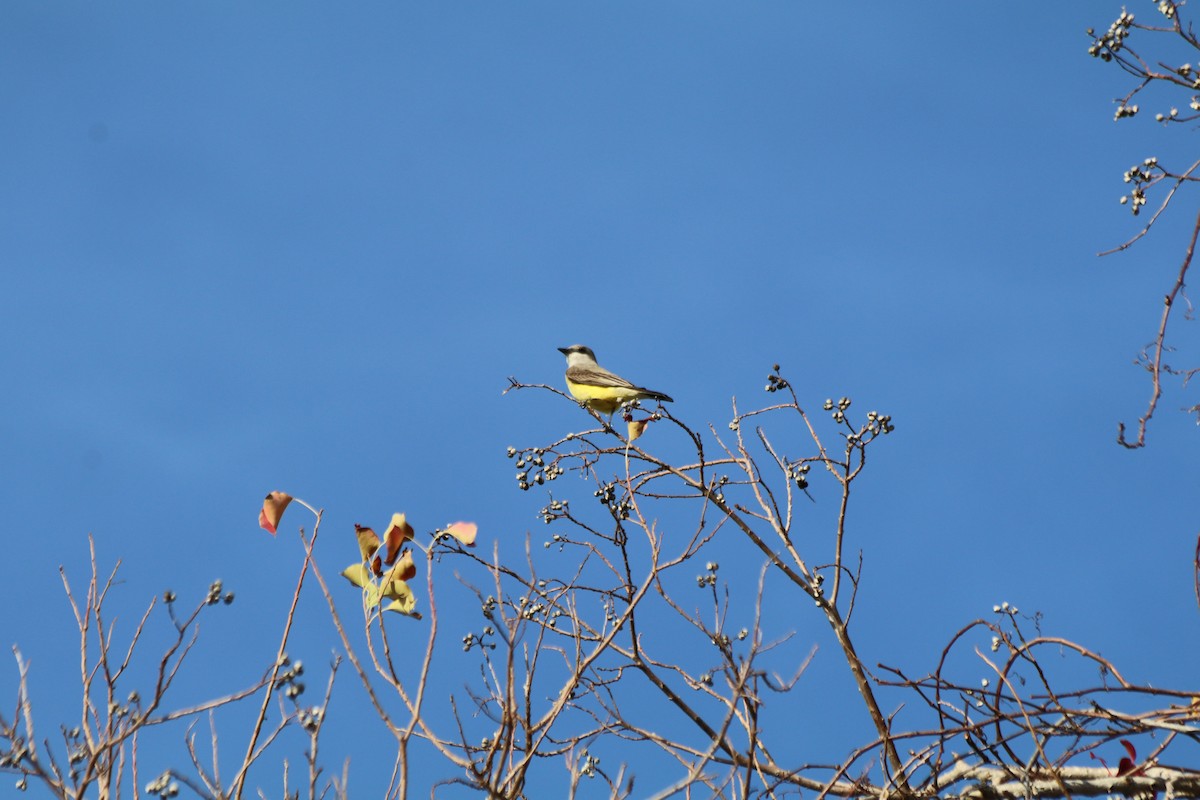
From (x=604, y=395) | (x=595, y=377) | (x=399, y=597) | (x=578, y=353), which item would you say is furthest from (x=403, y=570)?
(x=578, y=353)

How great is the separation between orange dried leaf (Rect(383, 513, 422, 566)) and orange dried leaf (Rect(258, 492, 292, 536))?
0.39m

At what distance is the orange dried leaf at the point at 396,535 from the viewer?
3879 mm

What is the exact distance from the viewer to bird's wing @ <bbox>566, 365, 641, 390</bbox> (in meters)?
10.6

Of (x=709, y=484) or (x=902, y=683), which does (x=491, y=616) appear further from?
(x=902, y=683)

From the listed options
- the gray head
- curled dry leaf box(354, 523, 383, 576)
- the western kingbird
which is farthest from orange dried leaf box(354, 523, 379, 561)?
the gray head

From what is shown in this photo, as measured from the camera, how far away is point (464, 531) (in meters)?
4.05

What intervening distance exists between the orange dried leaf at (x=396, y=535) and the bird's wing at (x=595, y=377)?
637 cm

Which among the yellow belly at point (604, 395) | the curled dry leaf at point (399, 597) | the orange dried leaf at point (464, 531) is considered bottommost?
the curled dry leaf at point (399, 597)

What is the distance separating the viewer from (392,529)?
12.8 ft

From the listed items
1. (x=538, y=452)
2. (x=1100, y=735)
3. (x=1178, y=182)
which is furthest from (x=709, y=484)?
(x=1178, y=182)

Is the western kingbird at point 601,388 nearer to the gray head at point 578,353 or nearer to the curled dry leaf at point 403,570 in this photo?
the gray head at point 578,353

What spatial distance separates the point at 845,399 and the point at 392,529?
2.29 metres

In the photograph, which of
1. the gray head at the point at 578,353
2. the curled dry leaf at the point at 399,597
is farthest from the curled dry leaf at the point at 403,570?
the gray head at the point at 578,353

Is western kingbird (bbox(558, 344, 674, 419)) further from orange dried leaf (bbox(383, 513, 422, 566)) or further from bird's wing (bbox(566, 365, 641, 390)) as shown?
orange dried leaf (bbox(383, 513, 422, 566))
